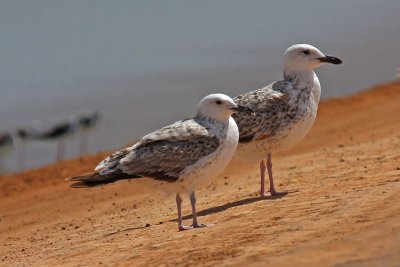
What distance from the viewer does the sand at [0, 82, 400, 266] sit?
984 cm

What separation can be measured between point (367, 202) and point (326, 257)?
1954 millimetres

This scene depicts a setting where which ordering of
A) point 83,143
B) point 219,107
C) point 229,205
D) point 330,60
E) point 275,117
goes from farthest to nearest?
1. point 83,143
2. point 330,60
3. point 275,117
4. point 229,205
5. point 219,107

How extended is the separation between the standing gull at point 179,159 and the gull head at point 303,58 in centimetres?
184

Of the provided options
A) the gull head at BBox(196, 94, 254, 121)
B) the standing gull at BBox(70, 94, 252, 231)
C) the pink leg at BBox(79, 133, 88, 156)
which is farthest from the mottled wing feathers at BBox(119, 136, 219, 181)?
the pink leg at BBox(79, 133, 88, 156)

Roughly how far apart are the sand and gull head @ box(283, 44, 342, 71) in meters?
1.37

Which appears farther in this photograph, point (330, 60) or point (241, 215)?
point (330, 60)

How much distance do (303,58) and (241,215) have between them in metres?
2.66

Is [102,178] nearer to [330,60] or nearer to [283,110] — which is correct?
[283,110]

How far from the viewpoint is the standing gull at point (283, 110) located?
1355 centimetres

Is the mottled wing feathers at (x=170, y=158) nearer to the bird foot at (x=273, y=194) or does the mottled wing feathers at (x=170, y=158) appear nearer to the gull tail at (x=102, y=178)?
the gull tail at (x=102, y=178)

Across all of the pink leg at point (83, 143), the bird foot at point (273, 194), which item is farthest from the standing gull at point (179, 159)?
the pink leg at point (83, 143)

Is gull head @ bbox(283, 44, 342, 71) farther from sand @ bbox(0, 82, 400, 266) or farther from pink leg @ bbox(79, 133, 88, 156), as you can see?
pink leg @ bbox(79, 133, 88, 156)

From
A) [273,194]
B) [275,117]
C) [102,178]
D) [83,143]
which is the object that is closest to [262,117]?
[275,117]

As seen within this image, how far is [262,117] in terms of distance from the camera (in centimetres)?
1351
